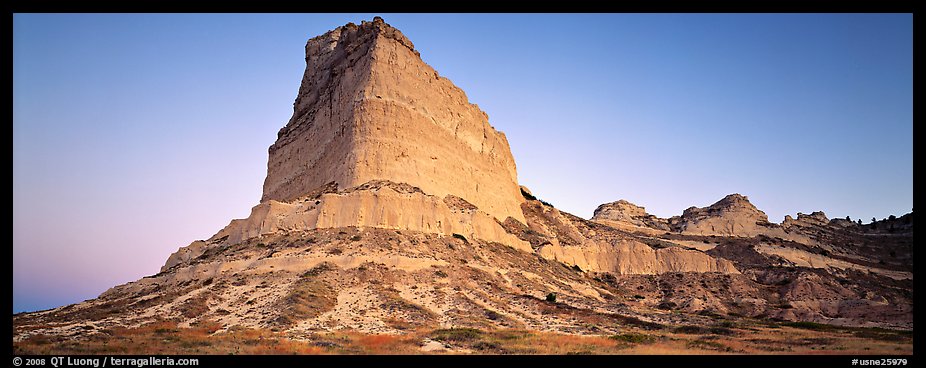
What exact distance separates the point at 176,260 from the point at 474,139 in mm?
30784

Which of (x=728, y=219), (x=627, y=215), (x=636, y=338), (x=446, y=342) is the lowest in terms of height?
(x=636, y=338)

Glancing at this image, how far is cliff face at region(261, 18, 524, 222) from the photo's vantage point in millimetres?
48156

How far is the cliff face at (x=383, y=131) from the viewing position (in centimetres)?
4816

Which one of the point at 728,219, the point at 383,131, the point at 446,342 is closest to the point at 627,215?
the point at 728,219

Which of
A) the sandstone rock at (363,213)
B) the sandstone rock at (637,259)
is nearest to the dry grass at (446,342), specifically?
the sandstone rock at (363,213)

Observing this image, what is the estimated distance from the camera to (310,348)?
2006 centimetres

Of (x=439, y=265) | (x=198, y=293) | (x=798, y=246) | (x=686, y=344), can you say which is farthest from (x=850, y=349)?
(x=798, y=246)

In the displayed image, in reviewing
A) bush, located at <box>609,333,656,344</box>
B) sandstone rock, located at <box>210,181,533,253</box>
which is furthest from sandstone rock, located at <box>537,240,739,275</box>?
bush, located at <box>609,333,656,344</box>

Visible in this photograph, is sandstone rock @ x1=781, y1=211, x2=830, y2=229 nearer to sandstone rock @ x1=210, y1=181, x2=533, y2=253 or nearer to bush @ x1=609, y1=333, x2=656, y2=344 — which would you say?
sandstone rock @ x1=210, y1=181, x2=533, y2=253

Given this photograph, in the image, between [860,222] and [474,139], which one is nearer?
[474,139]

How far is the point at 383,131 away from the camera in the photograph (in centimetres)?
4856
